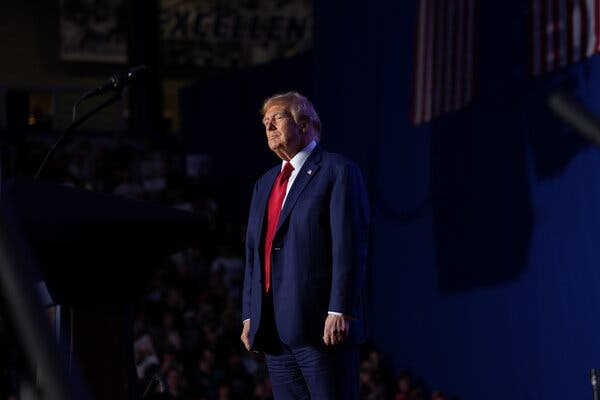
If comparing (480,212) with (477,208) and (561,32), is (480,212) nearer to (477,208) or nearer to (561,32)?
(477,208)

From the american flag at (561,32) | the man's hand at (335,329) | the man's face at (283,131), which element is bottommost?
the man's hand at (335,329)

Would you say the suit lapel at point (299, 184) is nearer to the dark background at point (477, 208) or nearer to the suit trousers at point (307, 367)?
the suit trousers at point (307, 367)

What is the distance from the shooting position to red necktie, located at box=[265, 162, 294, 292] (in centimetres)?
310

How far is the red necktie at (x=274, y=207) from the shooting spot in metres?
3.10

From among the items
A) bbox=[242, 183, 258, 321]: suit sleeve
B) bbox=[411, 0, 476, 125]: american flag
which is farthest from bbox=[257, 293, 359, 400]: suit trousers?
bbox=[411, 0, 476, 125]: american flag

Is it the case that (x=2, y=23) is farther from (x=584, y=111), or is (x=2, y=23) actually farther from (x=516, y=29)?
(x=584, y=111)

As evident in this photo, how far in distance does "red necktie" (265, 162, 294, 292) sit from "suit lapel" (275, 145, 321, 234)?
48mm

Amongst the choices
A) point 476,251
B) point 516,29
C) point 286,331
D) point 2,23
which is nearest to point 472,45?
point 516,29

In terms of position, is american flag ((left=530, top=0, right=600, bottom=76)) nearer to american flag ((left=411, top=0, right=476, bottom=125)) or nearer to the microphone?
american flag ((left=411, top=0, right=476, bottom=125))

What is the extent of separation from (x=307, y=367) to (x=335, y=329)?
140 mm

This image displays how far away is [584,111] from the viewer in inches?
31.7

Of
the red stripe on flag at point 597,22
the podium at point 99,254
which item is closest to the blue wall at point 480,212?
the red stripe on flag at point 597,22

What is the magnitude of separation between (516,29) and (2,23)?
15.6m

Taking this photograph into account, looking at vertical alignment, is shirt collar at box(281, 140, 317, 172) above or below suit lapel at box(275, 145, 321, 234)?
above
